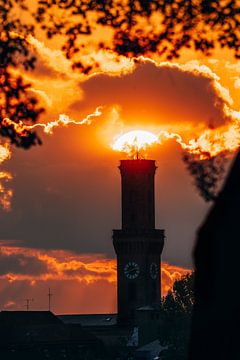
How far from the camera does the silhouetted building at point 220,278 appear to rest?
37.6ft

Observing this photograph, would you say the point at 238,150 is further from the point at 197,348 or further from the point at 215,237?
the point at 197,348

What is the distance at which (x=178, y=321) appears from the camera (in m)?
116

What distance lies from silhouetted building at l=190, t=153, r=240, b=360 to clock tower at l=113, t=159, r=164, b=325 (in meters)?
127

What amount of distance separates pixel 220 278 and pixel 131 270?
131 m

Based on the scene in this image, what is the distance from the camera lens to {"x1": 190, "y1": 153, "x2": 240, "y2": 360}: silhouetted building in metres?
11.5

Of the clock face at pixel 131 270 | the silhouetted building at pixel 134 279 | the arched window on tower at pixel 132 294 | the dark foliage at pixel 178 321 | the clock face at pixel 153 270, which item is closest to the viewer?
the dark foliage at pixel 178 321

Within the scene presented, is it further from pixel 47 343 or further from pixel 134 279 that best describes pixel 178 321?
pixel 134 279

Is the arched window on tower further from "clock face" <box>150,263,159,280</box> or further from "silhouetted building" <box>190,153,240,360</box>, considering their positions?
"silhouetted building" <box>190,153,240,360</box>

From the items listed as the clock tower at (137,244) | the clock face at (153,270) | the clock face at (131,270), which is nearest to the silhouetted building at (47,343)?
the clock tower at (137,244)

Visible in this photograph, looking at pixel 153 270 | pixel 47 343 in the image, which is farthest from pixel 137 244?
pixel 47 343

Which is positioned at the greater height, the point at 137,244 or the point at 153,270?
the point at 137,244

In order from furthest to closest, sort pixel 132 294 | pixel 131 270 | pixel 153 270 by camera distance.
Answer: pixel 153 270
pixel 131 270
pixel 132 294

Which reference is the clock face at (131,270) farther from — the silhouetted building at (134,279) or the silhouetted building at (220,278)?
the silhouetted building at (220,278)

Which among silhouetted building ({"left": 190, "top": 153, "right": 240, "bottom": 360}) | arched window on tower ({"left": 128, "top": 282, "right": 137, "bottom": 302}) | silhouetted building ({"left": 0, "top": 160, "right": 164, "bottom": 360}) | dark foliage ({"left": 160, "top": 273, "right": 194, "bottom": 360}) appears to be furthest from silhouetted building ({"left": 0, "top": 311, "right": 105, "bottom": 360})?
silhouetted building ({"left": 190, "top": 153, "right": 240, "bottom": 360})
